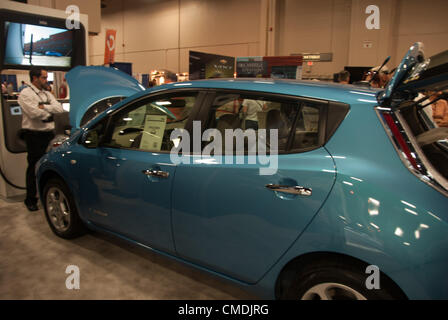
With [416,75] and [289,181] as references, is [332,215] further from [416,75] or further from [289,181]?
[416,75]

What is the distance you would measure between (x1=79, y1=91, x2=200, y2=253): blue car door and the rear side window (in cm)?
19

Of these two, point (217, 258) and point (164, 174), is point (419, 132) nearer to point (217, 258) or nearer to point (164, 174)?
point (217, 258)

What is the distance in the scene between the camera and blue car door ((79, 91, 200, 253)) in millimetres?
2182

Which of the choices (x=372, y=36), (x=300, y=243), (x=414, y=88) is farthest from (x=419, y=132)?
(x=372, y=36)

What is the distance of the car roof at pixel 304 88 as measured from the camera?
1.62 m

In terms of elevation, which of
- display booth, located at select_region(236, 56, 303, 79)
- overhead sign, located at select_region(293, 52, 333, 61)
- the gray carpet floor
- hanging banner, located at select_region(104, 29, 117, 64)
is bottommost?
the gray carpet floor

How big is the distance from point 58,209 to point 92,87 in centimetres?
127

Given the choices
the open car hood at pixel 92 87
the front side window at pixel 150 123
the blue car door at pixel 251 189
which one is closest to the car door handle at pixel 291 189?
the blue car door at pixel 251 189

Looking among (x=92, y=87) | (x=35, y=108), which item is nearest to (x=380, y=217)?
(x=92, y=87)

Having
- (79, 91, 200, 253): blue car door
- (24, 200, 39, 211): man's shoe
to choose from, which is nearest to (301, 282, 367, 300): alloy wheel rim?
(79, 91, 200, 253): blue car door

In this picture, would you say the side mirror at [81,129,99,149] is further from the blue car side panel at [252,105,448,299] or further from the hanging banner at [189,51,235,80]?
the hanging banner at [189,51,235,80]

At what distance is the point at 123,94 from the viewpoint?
12.0 ft

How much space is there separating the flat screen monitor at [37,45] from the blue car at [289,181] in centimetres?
255

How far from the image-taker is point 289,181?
1637 millimetres
